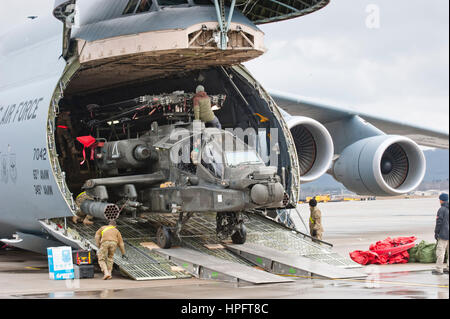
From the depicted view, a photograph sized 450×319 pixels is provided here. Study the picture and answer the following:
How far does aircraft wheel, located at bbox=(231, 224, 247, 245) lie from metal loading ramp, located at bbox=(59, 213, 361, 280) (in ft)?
0.85

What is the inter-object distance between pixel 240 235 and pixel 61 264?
3.31m

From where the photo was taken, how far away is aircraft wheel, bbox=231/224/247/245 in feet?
45.3

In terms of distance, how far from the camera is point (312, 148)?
17328mm

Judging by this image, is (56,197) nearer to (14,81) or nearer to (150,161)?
(150,161)

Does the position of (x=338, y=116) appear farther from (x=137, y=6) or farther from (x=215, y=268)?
(x=215, y=268)

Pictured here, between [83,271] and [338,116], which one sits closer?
[83,271]

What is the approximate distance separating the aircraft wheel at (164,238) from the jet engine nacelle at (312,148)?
14.9 ft

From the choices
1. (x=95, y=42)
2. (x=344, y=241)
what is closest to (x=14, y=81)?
(x=95, y=42)

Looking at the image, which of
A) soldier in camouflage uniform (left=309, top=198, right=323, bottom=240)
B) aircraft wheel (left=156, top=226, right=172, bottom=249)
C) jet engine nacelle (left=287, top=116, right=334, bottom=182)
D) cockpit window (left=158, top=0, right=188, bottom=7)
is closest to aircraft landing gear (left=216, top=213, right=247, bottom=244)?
aircraft wheel (left=156, top=226, right=172, bottom=249)

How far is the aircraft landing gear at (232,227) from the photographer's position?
1373 centimetres

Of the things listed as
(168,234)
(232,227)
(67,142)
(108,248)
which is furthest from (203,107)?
(67,142)

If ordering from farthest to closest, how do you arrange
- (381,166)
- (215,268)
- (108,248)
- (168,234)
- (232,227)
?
(381,166) → (232,227) → (168,234) → (108,248) → (215,268)

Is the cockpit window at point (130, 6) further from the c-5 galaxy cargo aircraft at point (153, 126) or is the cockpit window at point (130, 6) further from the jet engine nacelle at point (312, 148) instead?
the jet engine nacelle at point (312, 148)

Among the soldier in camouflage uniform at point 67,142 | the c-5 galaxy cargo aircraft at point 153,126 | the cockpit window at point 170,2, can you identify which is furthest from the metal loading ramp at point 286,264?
the soldier in camouflage uniform at point 67,142
